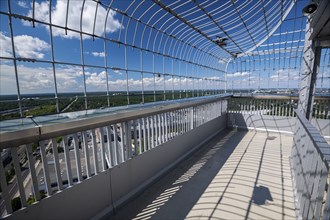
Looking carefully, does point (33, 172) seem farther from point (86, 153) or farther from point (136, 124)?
point (136, 124)

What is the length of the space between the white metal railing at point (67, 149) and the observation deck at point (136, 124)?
0.04 ft

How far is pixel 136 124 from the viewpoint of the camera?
275 cm

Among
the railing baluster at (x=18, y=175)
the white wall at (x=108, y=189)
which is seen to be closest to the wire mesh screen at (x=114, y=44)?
the railing baluster at (x=18, y=175)

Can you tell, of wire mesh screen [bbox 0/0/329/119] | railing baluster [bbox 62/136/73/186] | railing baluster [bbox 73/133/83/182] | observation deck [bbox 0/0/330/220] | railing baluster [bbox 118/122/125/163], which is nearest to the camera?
observation deck [bbox 0/0/330/220]

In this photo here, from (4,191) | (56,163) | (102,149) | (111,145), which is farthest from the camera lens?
(111,145)

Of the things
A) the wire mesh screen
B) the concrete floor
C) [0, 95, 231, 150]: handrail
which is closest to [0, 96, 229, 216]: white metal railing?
[0, 95, 231, 150]: handrail

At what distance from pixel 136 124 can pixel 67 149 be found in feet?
3.53

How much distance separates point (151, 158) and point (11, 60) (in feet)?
7.45

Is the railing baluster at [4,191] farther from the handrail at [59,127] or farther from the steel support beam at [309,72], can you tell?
the steel support beam at [309,72]

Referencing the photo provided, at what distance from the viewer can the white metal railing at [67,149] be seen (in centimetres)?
150

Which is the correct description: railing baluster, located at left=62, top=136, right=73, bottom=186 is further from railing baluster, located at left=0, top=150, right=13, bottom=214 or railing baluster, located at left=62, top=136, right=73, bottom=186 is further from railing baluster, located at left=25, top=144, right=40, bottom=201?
railing baluster, located at left=0, top=150, right=13, bottom=214

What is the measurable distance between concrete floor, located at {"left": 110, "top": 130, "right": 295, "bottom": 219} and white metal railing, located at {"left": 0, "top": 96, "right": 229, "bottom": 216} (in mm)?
705

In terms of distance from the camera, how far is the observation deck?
171 cm

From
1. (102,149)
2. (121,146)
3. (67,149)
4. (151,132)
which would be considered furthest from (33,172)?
(151,132)
